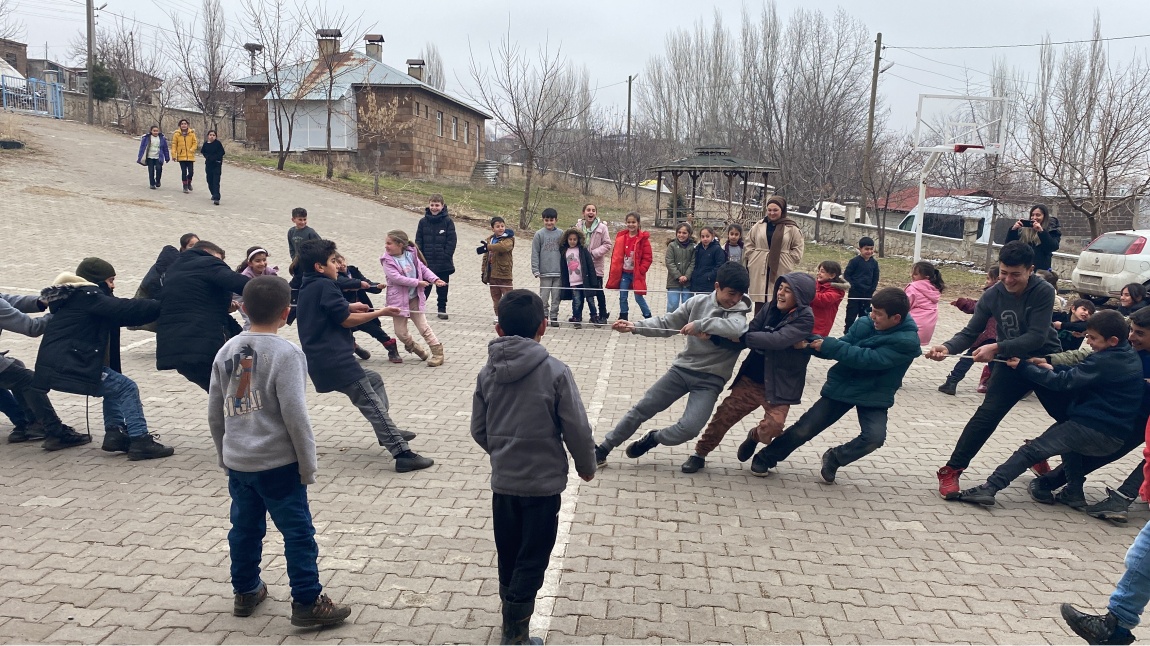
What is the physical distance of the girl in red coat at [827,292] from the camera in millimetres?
7582

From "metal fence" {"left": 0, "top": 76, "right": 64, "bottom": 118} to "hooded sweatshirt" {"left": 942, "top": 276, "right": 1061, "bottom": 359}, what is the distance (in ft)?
135

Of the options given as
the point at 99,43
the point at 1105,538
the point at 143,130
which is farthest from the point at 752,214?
the point at 99,43

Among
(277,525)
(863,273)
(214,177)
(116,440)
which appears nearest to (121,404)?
(116,440)

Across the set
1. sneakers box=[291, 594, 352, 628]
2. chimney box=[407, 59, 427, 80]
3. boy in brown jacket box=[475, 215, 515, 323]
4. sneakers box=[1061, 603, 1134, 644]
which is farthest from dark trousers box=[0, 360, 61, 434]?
chimney box=[407, 59, 427, 80]

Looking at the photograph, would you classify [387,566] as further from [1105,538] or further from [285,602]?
[1105,538]

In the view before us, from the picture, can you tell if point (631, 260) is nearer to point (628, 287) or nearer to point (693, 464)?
point (628, 287)

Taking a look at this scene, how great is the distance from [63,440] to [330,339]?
2347mm

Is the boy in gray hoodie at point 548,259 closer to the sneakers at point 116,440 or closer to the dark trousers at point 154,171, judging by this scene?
the sneakers at point 116,440

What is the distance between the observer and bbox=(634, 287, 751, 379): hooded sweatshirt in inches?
228

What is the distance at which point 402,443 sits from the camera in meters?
6.02

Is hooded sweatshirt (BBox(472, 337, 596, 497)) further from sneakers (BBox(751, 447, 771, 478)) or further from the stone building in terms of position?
the stone building

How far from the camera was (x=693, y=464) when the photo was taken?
6352 mm

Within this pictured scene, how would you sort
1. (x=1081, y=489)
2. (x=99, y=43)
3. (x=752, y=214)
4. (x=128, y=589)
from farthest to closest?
1. (x=99, y=43)
2. (x=752, y=214)
3. (x=1081, y=489)
4. (x=128, y=589)

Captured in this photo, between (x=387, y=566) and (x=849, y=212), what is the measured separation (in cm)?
2962
